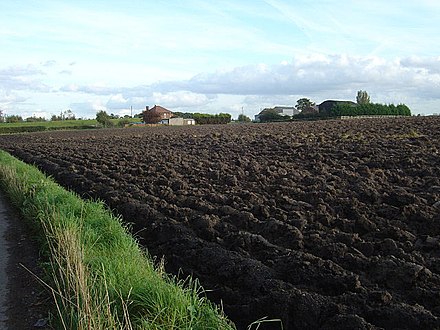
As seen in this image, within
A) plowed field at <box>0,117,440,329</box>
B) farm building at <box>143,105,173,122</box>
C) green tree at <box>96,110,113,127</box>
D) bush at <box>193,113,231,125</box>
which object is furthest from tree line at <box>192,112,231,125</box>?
plowed field at <box>0,117,440,329</box>

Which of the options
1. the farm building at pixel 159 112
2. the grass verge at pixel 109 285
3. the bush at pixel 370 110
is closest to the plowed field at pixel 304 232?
the grass verge at pixel 109 285

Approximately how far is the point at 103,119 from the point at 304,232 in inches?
3379

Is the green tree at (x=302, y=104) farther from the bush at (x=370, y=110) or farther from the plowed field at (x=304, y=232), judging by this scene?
the plowed field at (x=304, y=232)

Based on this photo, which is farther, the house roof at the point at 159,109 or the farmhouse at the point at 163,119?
the house roof at the point at 159,109

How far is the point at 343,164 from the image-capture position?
42.7ft

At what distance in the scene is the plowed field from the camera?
188 inches

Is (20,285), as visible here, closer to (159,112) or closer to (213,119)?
(213,119)

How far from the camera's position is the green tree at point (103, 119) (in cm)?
8656

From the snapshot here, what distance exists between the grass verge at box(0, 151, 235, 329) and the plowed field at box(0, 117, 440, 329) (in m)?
0.53

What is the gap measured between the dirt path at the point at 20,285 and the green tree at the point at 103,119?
3103 inches

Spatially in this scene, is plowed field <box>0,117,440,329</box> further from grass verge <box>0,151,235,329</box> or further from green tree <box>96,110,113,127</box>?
green tree <box>96,110,113,127</box>

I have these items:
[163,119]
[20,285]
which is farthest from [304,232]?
[163,119]

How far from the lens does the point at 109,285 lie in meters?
4.93

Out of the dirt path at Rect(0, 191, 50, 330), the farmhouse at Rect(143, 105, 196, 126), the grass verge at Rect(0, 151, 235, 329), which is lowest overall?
the dirt path at Rect(0, 191, 50, 330)
